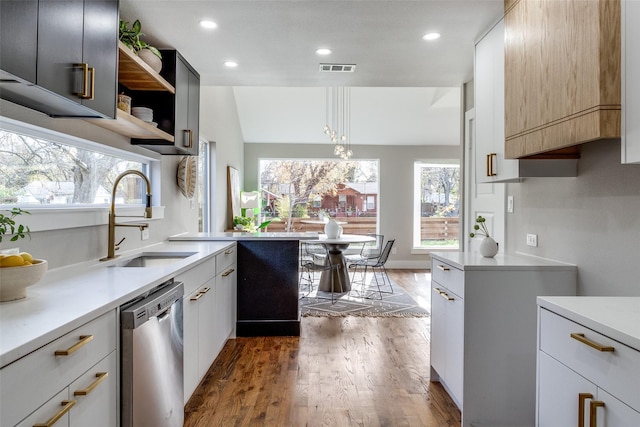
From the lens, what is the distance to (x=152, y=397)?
1.65m

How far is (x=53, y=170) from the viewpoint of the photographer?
213cm

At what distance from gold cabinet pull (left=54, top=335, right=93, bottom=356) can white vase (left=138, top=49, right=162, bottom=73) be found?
1.86 metres

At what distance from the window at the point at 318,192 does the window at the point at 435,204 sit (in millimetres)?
813

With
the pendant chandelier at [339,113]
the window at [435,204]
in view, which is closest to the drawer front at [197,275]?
the pendant chandelier at [339,113]

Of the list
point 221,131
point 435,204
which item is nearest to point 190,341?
point 221,131

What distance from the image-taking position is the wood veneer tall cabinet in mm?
1498

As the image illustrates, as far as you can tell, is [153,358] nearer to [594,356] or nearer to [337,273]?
[594,356]

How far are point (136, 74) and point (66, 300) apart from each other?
63.1 inches

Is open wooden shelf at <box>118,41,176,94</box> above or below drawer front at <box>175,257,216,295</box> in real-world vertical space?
above

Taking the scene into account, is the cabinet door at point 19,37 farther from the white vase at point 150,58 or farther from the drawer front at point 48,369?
the white vase at point 150,58

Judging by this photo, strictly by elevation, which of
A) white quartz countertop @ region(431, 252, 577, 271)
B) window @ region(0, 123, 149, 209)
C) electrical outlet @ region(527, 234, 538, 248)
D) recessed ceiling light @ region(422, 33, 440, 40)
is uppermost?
recessed ceiling light @ region(422, 33, 440, 40)

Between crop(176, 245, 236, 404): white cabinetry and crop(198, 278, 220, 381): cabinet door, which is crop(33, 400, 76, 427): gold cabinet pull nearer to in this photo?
crop(176, 245, 236, 404): white cabinetry

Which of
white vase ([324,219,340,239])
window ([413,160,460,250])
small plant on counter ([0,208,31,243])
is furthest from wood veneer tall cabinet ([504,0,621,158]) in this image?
window ([413,160,460,250])

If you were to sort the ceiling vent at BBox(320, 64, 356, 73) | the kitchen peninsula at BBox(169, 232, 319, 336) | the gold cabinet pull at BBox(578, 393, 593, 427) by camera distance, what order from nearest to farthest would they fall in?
the gold cabinet pull at BBox(578, 393, 593, 427) < the ceiling vent at BBox(320, 64, 356, 73) < the kitchen peninsula at BBox(169, 232, 319, 336)
